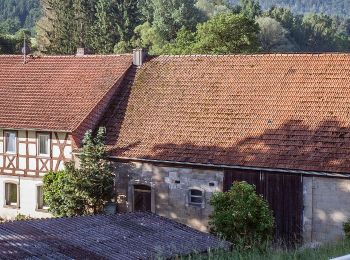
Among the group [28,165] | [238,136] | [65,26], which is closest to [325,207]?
[238,136]

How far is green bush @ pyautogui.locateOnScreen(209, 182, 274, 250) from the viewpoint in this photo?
761 inches

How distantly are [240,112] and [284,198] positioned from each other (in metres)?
4.11

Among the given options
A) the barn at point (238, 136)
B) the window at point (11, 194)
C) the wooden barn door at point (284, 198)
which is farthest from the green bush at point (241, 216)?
the window at point (11, 194)

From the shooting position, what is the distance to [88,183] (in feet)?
80.8

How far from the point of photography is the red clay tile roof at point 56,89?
2711 cm

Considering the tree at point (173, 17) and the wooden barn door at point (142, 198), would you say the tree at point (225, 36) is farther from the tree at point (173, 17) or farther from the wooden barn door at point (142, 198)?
the tree at point (173, 17)

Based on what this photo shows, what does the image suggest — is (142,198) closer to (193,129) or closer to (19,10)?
(193,129)

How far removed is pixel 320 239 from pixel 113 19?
48.2 m

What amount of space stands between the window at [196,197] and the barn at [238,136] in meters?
0.04

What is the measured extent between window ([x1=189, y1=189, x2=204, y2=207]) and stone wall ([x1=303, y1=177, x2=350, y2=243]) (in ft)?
12.4

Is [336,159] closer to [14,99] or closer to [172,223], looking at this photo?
[172,223]

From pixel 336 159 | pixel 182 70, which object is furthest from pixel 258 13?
pixel 336 159

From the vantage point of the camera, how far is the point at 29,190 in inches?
1097

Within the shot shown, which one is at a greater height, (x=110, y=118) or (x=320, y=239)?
(x=110, y=118)
